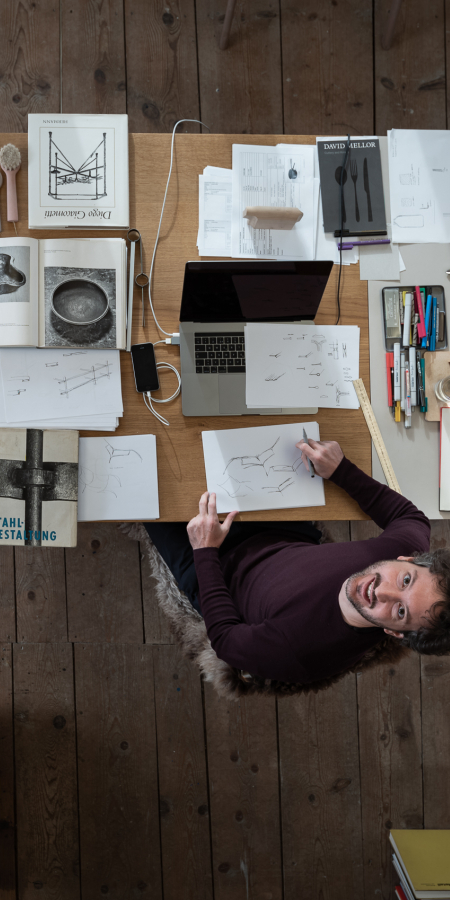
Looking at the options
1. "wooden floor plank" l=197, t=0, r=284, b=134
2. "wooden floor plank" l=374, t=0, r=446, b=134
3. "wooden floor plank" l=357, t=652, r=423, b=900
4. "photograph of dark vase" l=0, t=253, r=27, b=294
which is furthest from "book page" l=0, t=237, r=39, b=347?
"wooden floor plank" l=357, t=652, r=423, b=900

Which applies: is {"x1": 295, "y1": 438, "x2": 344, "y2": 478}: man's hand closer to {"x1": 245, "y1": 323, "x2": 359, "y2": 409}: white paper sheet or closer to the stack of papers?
{"x1": 245, "y1": 323, "x2": 359, "y2": 409}: white paper sheet

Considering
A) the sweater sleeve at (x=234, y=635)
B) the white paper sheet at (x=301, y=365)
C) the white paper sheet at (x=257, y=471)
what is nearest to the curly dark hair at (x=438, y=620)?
the sweater sleeve at (x=234, y=635)

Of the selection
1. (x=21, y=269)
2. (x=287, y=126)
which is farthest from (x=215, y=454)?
(x=287, y=126)

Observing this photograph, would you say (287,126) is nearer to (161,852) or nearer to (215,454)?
(215,454)

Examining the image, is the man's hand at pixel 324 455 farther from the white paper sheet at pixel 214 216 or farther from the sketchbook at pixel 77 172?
the sketchbook at pixel 77 172

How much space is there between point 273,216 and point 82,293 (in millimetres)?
456

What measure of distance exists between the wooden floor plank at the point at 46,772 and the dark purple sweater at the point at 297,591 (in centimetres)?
79

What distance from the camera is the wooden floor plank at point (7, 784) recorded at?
1.82m

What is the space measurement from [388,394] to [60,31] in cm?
160

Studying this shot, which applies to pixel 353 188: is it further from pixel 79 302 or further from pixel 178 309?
pixel 79 302

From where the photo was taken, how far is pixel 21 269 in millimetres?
1278

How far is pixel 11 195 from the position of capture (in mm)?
1311

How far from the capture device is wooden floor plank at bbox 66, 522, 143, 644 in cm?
184

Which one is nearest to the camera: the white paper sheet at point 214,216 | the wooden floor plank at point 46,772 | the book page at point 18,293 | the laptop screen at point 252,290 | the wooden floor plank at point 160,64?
the laptop screen at point 252,290
